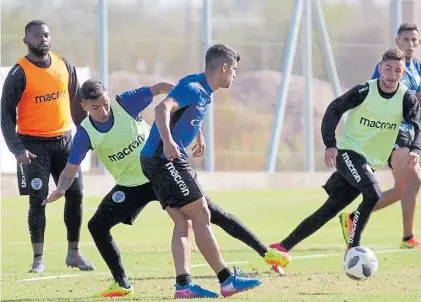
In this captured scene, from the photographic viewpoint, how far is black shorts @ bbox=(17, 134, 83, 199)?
1137 centimetres

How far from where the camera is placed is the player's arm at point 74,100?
37.8 ft

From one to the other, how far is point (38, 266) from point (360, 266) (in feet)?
11.1

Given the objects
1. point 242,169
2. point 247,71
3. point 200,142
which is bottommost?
point 242,169

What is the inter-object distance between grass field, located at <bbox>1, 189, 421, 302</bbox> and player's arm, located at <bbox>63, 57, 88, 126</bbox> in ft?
4.83

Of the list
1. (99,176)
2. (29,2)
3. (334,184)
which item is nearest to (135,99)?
(334,184)

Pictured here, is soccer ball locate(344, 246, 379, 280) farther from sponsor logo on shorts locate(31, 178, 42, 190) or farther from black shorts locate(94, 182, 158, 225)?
sponsor logo on shorts locate(31, 178, 42, 190)

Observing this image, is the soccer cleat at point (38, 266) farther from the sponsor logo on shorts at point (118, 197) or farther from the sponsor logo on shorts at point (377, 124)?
the sponsor logo on shorts at point (377, 124)

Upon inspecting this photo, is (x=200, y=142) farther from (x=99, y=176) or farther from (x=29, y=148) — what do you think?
(x=99, y=176)

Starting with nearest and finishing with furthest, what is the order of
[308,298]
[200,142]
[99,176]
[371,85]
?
[308,298]
[200,142]
[371,85]
[99,176]

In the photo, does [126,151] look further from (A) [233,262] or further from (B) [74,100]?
(A) [233,262]

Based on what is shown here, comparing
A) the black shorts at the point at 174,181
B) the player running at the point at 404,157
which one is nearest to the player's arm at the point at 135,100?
the black shorts at the point at 174,181

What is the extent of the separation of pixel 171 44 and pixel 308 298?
75.8 feet

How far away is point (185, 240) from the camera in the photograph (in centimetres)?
877

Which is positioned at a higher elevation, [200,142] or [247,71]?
[200,142]
